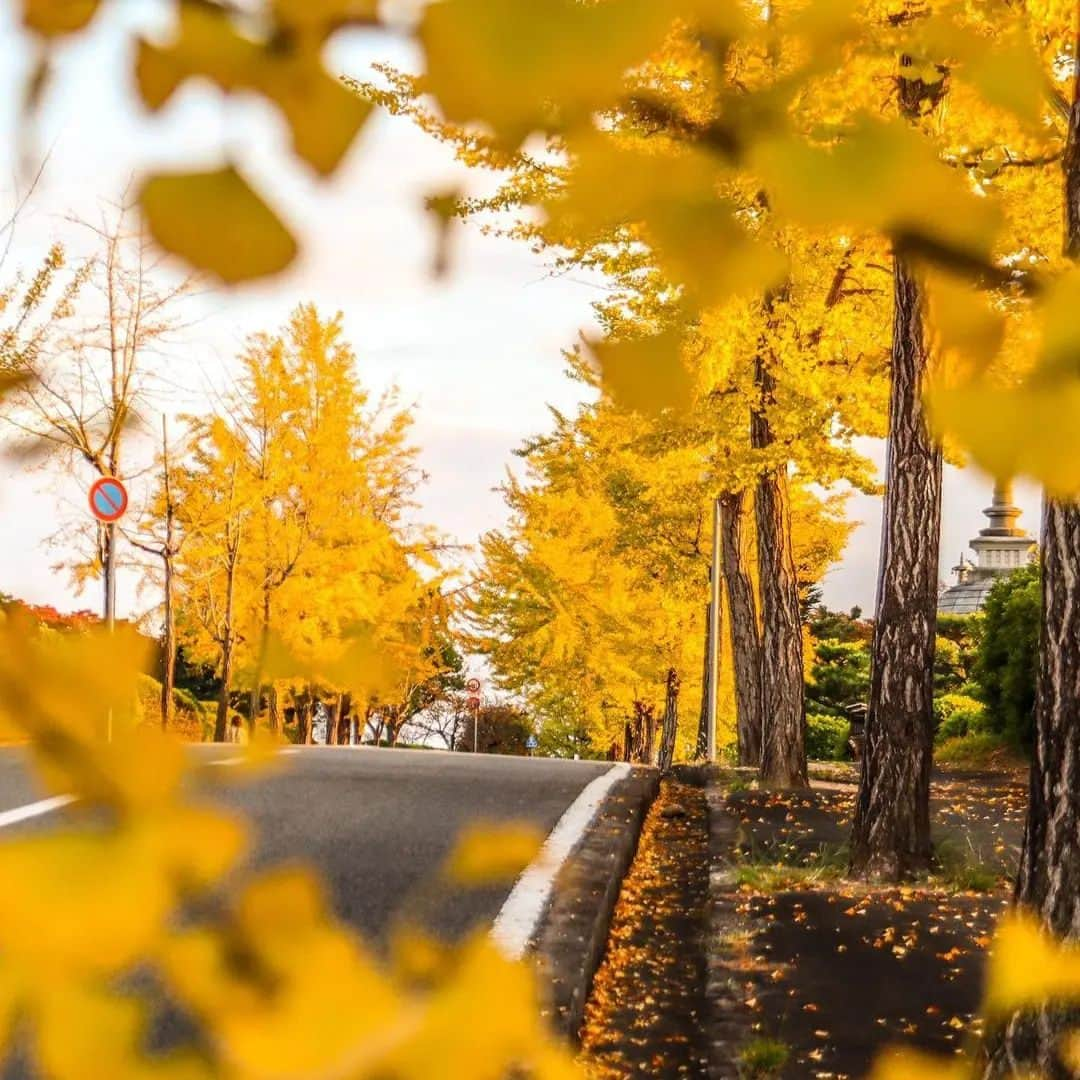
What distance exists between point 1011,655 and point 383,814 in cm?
910

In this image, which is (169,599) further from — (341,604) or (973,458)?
(973,458)

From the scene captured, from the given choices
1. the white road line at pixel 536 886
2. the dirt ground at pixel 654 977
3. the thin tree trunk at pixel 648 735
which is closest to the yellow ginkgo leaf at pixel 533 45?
the white road line at pixel 536 886

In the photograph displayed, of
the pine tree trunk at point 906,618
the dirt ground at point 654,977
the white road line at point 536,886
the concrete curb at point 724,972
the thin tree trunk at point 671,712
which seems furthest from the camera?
the thin tree trunk at point 671,712

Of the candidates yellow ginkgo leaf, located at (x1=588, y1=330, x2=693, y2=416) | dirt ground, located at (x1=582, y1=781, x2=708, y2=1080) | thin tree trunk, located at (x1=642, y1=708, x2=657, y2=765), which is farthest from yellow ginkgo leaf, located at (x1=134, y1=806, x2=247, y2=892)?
thin tree trunk, located at (x1=642, y1=708, x2=657, y2=765)

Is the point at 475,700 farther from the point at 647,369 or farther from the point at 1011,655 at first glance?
the point at 647,369

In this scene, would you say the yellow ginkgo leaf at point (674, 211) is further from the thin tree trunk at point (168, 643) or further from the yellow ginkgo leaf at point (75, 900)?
the thin tree trunk at point (168, 643)

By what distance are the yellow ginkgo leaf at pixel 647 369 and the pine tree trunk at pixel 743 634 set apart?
1497 cm

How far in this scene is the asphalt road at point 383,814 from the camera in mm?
5863

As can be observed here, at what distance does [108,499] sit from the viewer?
51.2ft

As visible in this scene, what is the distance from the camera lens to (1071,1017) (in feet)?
10.9

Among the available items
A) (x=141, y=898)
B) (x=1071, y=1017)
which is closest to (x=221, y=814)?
(x=141, y=898)

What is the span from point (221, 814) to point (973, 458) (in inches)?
15.2

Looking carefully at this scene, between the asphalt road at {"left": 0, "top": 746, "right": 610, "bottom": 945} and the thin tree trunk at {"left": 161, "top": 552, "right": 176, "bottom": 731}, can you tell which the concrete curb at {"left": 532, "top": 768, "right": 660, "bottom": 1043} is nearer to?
the asphalt road at {"left": 0, "top": 746, "right": 610, "bottom": 945}

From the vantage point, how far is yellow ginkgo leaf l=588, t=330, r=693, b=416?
2.63 ft
